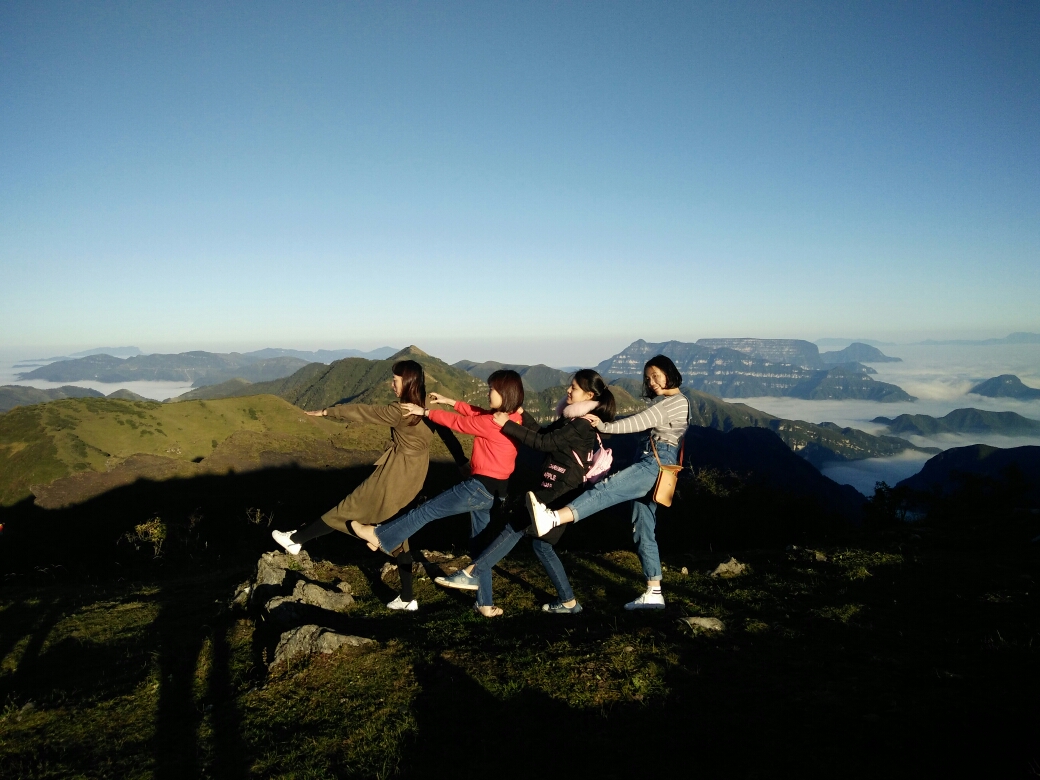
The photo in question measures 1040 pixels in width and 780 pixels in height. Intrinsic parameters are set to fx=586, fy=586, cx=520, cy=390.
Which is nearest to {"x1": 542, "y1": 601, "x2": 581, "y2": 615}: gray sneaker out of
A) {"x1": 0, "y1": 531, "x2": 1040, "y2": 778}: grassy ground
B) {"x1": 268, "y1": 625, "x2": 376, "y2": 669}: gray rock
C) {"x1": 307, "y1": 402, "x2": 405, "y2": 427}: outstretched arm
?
{"x1": 0, "y1": 531, "x2": 1040, "y2": 778}: grassy ground

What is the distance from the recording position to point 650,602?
712 cm

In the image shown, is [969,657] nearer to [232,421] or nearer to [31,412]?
[232,421]

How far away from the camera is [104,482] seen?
10431cm

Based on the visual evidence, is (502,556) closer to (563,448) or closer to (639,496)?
(563,448)

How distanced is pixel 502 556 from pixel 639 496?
1.76m

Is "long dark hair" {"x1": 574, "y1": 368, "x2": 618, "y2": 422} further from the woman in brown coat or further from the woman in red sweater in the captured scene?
the woman in brown coat

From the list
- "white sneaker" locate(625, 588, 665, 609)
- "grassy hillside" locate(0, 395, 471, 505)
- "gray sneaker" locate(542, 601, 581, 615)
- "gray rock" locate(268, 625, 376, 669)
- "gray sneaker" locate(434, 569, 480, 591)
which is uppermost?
"gray sneaker" locate(434, 569, 480, 591)

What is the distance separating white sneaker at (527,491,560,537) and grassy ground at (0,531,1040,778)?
1.14 m

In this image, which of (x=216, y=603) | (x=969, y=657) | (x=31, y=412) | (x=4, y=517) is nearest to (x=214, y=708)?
(x=216, y=603)

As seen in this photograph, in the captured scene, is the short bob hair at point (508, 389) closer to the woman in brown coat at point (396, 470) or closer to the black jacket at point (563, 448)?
the black jacket at point (563, 448)

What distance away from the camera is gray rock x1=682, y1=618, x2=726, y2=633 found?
623cm

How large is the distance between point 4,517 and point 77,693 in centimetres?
12734

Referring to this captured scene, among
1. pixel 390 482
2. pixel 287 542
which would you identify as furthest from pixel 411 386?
pixel 287 542

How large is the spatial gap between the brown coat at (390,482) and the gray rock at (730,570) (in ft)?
16.3
